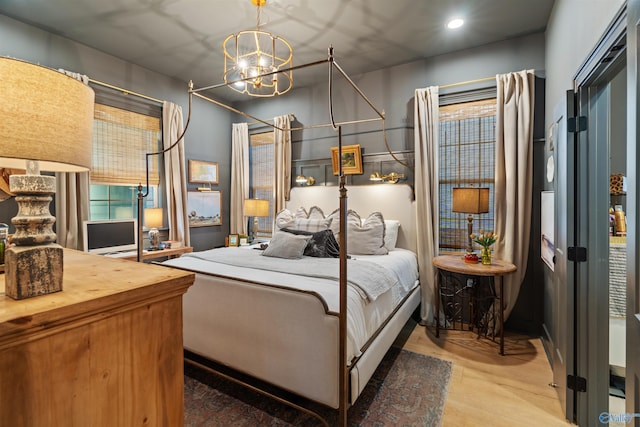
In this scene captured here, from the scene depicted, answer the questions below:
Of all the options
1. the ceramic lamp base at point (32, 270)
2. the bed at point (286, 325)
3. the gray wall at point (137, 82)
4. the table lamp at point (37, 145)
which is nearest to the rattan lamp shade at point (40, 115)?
the table lamp at point (37, 145)


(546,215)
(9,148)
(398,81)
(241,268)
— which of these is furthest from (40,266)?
(398,81)

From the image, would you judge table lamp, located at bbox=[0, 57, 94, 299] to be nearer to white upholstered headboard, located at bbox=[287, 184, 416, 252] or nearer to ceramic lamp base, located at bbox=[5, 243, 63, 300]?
ceramic lamp base, located at bbox=[5, 243, 63, 300]

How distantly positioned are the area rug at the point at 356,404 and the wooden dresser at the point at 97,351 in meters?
1.26

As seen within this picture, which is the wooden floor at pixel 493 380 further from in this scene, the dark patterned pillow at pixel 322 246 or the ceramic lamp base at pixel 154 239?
the ceramic lamp base at pixel 154 239

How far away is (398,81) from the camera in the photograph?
12.3 feet

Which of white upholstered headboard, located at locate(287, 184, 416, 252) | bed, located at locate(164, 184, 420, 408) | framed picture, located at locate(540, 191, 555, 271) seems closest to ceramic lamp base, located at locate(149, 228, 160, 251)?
bed, located at locate(164, 184, 420, 408)

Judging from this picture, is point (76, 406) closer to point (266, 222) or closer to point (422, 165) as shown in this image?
point (422, 165)

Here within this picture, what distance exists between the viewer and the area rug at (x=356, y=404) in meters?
1.88

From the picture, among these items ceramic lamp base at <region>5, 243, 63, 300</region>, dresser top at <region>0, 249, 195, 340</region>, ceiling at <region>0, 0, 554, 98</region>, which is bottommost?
dresser top at <region>0, 249, 195, 340</region>

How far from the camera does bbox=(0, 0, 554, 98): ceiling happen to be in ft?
8.71

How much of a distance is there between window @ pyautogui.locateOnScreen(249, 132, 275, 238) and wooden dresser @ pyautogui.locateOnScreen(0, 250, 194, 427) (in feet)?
12.8

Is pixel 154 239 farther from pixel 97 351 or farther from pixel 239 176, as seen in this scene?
pixel 97 351

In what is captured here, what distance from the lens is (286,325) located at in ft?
5.97

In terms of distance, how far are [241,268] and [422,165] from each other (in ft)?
7.51
